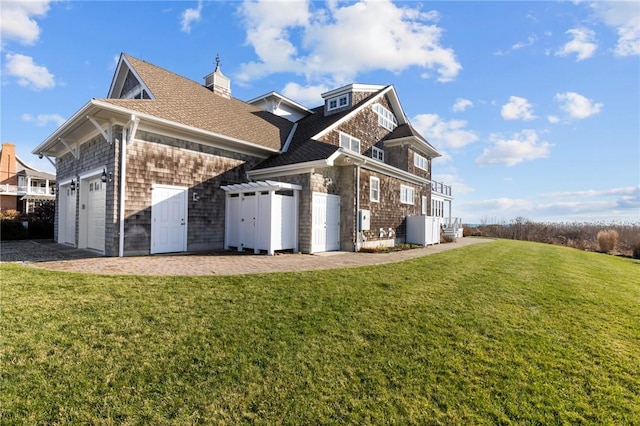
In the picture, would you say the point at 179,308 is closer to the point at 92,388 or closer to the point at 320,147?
the point at 92,388

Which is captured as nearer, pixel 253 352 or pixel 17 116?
pixel 253 352

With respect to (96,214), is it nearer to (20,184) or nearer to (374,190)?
(374,190)

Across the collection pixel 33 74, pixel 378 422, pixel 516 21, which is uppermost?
pixel 516 21

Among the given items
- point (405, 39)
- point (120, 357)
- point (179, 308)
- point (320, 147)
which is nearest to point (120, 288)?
point (179, 308)

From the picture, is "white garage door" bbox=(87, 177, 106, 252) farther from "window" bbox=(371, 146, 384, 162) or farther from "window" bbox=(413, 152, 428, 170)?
"window" bbox=(413, 152, 428, 170)

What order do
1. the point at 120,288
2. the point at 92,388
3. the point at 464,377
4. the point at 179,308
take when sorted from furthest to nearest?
the point at 120,288 < the point at 179,308 < the point at 464,377 < the point at 92,388

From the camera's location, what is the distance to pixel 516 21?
927 cm

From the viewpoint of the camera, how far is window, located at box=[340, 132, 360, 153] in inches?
641

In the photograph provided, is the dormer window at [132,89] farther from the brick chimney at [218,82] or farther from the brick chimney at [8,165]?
the brick chimney at [8,165]

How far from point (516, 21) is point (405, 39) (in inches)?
138

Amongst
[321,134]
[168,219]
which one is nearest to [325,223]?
[321,134]

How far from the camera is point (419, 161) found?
22156mm

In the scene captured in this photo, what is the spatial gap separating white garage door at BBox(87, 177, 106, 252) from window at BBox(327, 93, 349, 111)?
1275cm

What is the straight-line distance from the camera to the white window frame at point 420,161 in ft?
70.1
